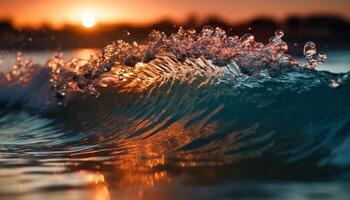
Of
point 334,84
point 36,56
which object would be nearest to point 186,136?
point 334,84

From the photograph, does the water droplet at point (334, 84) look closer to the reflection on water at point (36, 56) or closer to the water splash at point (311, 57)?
the water splash at point (311, 57)

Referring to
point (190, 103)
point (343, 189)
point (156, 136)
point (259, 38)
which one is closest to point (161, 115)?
point (190, 103)

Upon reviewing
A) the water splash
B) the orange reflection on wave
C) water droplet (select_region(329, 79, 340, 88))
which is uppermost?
the water splash

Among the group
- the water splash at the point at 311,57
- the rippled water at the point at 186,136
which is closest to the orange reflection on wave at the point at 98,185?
the rippled water at the point at 186,136

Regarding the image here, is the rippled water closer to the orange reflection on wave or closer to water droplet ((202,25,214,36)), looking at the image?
the orange reflection on wave

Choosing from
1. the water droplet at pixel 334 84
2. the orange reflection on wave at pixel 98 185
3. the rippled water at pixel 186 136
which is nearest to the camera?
the orange reflection on wave at pixel 98 185

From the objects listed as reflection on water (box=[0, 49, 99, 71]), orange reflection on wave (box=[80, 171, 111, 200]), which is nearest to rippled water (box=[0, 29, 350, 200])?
orange reflection on wave (box=[80, 171, 111, 200])

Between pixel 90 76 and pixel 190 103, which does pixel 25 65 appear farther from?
pixel 190 103

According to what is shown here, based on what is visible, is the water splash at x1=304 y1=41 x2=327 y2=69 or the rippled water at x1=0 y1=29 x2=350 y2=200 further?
the water splash at x1=304 y1=41 x2=327 y2=69

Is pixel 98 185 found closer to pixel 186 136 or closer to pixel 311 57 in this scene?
pixel 186 136
